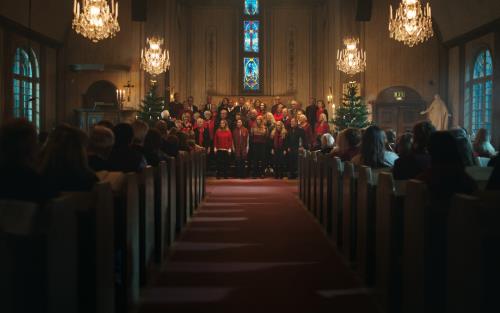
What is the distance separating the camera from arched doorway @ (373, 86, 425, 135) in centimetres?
1817

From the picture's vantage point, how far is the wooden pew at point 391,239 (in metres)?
3.91

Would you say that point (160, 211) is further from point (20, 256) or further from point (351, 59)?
point (351, 59)

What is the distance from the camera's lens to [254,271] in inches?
207

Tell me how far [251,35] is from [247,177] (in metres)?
8.70

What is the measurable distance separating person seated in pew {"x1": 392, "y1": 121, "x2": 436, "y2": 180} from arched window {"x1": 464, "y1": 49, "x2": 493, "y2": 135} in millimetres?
10456

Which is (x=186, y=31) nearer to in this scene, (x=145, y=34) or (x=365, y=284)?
(x=145, y=34)

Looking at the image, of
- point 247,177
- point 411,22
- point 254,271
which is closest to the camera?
point 254,271

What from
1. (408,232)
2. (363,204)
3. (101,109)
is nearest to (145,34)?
Result: (101,109)

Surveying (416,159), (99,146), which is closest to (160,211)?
(99,146)

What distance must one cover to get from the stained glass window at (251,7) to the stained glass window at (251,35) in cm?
37

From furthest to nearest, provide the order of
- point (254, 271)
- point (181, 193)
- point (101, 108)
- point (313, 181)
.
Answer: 1. point (101, 108)
2. point (313, 181)
3. point (181, 193)
4. point (254, 271)

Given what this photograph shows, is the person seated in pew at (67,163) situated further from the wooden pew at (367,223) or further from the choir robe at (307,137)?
the choir robe at (307,137)

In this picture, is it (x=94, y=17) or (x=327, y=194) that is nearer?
(x=327, y=194)

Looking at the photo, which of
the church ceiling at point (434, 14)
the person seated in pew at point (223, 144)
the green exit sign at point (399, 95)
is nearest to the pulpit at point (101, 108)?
the church ceiling at point (434, 14)
